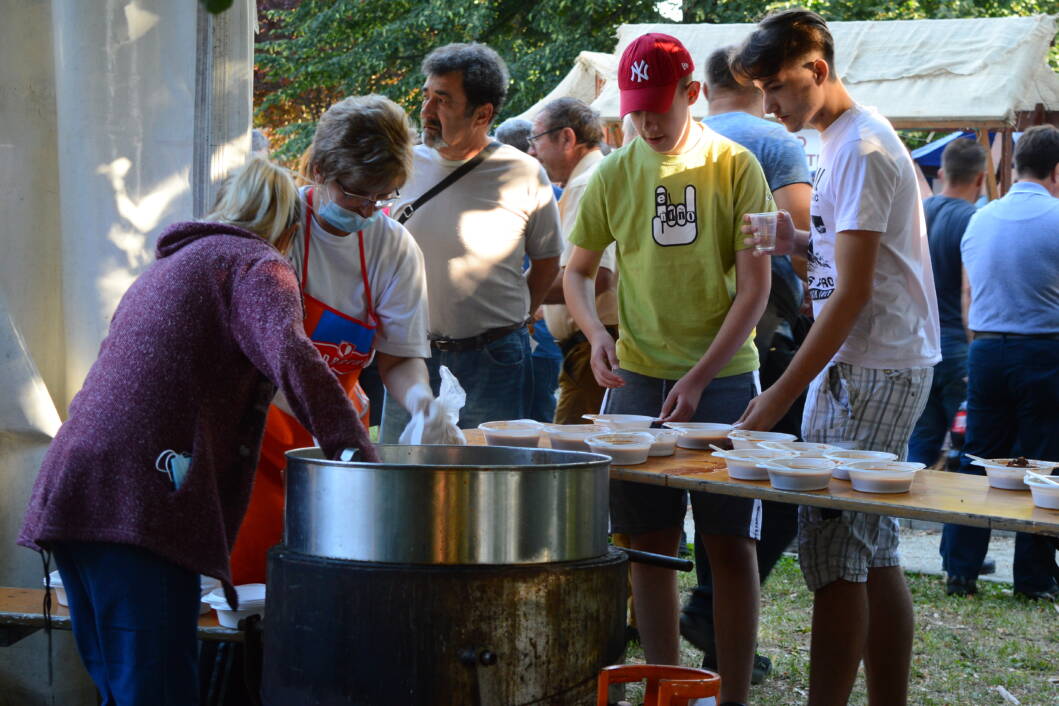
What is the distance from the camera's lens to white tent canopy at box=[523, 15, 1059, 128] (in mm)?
9953

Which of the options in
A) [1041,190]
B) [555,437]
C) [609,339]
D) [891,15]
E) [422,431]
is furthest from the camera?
[891,15]

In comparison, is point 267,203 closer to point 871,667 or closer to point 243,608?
point 243,608

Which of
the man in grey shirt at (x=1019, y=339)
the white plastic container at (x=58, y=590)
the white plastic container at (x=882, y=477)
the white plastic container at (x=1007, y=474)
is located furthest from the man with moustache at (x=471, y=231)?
the man in grey shirt at (x=1019, y=339)

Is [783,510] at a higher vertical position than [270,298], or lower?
lower

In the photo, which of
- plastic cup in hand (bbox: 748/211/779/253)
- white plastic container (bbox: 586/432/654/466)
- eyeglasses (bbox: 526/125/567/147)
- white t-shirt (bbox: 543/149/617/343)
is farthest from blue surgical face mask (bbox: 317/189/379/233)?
eyeglasses (bbox: 526/125/567/147)

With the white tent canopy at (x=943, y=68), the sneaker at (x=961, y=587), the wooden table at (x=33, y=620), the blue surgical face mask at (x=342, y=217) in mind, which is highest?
the white tent canopy at (x=943, y=68)

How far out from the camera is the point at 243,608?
299cm

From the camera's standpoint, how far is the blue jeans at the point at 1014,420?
18.5ft

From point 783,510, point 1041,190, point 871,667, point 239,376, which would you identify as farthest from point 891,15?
point 239,376

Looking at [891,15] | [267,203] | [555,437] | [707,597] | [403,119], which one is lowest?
[707,597]

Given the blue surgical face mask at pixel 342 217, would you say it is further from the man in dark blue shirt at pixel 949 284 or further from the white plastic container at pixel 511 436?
the man in dark blue shirt at pixel 949 284

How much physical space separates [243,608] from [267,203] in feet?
3.53

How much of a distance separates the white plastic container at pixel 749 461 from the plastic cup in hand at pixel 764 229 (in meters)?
0.66

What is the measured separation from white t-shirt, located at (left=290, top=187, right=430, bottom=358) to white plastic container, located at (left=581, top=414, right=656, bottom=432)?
55cm
